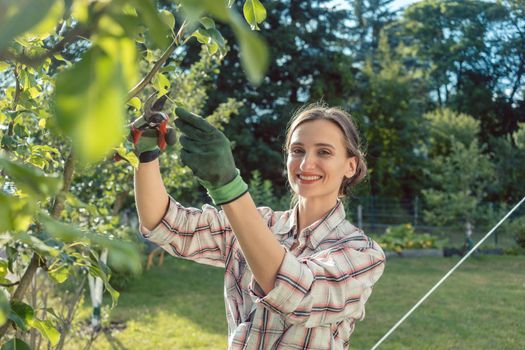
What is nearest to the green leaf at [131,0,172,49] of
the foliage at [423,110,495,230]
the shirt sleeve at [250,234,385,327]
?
the shirt sleeve at [250,234,385,327]

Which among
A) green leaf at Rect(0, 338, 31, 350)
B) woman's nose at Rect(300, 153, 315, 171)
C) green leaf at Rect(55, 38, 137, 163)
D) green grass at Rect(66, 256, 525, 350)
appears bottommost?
green grass at Rect(66, 256, 525, 350)

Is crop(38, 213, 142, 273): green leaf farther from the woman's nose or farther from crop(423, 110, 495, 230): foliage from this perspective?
crop(423, 110, 495, 230): foliage

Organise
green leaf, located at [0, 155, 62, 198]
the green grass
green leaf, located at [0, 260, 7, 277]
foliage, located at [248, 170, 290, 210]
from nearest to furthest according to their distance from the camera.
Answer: green leaf, located at [0, 155, 62, 198] → green leaf, located at [0, 260, 7, 277] → the green grass → foliage, located at [248, 170, 290, 210]

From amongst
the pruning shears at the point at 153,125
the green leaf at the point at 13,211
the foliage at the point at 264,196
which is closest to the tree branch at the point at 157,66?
the pruning shears at the point at 153,125

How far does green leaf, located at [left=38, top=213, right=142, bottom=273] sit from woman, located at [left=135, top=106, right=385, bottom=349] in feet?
2.54

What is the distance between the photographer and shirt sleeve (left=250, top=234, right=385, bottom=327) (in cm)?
129

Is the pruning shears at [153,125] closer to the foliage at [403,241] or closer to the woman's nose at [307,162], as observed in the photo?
the woman's nose at [307,162]

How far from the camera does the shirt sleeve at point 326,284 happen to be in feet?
4.24

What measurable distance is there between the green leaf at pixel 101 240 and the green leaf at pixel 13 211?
15 mm

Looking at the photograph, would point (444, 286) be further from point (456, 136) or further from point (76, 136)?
point (456, 136)

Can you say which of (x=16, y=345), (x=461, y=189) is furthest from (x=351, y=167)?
(x=461, y=189)

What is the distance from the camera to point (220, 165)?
3.91ft

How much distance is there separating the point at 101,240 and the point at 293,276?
92 centimetres

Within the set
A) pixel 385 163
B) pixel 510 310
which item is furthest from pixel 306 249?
pixel 385 163
